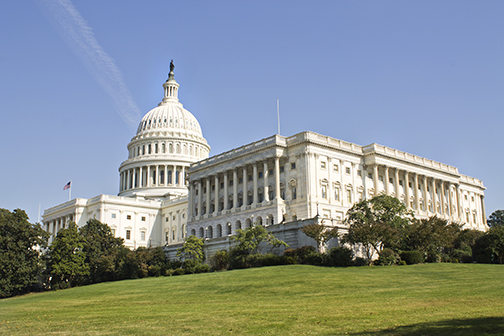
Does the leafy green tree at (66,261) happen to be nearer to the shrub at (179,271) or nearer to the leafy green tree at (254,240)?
the shrub at (179,271)

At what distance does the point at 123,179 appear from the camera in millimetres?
146750

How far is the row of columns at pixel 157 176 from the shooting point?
140 meters

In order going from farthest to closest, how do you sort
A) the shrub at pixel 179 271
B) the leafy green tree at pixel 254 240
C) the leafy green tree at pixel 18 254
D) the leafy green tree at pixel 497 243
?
the shrub at pixel 179 271, the leafy green tree at pixel 18 254, the leafy green tree at pixel 254 240, the leafy green tree at pixel 497 243

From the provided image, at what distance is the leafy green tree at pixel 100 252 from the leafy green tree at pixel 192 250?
9.26 meters

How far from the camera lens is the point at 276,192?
85.6 meters

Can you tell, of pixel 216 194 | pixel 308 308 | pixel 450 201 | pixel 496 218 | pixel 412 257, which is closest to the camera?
pixel 308 308

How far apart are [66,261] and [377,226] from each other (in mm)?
41294

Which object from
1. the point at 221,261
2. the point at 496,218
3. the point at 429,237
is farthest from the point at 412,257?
the point at 496,218

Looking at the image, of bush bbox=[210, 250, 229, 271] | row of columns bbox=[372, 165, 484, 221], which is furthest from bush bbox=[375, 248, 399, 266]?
row of columns bbox=[372, 165, 484, 221]

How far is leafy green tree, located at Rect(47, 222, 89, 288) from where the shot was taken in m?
71.1

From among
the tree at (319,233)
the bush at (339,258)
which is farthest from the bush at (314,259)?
the tree at (319,233)

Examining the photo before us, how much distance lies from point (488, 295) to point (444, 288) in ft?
19.3

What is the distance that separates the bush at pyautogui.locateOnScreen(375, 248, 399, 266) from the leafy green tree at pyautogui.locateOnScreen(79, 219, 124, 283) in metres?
36.5

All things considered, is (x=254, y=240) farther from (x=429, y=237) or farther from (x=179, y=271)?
(x=429, y=237)
